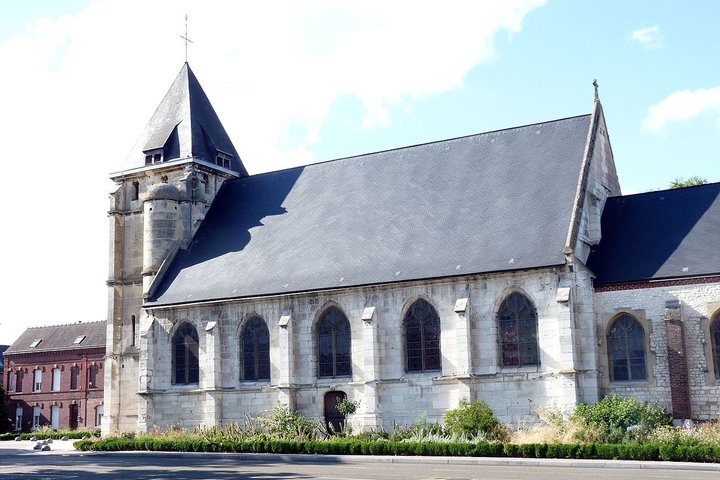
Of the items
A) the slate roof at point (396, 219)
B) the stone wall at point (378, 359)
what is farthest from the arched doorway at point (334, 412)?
the slate roof at point (396, 219)

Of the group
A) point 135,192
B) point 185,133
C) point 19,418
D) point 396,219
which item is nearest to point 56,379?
point 19,418

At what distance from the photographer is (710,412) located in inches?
993

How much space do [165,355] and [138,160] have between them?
1005 centimetres

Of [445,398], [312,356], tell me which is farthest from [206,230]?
[445,398]

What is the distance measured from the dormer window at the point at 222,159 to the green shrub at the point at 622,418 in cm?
2128

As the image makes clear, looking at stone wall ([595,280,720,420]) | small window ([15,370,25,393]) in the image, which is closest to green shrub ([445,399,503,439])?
stone wall ([595,280,720,420])

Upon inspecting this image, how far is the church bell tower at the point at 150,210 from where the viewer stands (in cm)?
3678

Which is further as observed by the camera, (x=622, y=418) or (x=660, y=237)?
(x=660, y=237)

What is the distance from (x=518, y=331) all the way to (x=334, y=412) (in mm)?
7432

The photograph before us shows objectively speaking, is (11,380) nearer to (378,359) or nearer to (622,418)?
(378,359)

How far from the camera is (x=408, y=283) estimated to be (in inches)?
1153

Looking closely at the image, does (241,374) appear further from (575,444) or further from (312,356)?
(575,444)

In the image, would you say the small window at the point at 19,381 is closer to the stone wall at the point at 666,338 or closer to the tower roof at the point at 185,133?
the tower roof at the point at 185,133

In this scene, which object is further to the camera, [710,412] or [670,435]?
[710,412]
